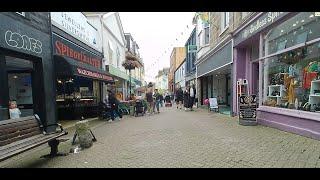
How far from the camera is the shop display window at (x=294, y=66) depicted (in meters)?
7.43

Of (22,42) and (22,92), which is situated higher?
(22,42)

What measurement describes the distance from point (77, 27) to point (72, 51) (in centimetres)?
157

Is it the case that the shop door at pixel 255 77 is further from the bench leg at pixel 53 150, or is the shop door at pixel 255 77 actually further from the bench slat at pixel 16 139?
the bench slat at pixel 16 139

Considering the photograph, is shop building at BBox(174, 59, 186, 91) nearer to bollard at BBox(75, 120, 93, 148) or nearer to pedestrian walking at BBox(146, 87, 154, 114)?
pedestrian walking at BBox(146, 87, 154, 114)

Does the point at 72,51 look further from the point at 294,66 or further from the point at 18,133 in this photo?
the point at 294,66

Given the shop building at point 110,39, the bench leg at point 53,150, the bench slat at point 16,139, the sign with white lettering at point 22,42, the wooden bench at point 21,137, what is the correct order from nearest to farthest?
1. the wooden bench at point 21,137
2. the bench slat at point 16,139
3. the bench leg at point 53,150
4. the sign with white lettering at point 22,42
5. the shop building at point 110,39

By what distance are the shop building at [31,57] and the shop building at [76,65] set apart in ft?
2.90

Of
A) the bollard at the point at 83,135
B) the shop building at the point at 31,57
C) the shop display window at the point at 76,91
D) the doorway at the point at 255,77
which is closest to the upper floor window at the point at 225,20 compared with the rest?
the doorway at the point at 255,77

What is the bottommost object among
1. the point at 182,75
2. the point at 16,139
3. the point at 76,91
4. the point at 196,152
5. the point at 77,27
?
the point at 196,152

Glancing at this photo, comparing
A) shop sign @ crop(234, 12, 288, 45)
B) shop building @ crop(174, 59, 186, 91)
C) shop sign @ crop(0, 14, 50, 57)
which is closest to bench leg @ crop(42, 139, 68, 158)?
shop sign @ crop(0, 14, 50, 57)

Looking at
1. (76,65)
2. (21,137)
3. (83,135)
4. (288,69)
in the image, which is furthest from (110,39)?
(21,137)

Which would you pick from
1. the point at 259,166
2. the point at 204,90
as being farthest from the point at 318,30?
the point at 204,90

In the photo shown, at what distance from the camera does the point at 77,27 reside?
14055mm

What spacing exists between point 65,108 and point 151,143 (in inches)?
327
